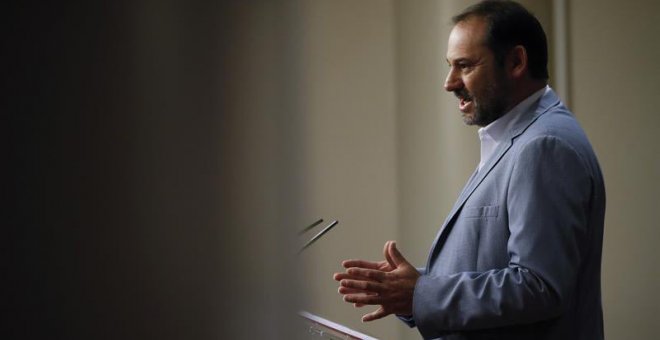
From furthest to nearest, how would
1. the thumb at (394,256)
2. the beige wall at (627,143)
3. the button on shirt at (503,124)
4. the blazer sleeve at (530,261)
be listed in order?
the beige wall at (627,143)
the button on shirt at (503,124)
the thumb at (394,256)
the blazer sleeve at (530,261)

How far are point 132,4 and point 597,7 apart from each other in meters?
2.93

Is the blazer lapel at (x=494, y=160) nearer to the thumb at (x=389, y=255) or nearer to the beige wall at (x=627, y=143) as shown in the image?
the thumb at (x=389, y=255)

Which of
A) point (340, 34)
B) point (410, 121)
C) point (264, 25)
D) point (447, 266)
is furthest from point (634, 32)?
point (264, 25)

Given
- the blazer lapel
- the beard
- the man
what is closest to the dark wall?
the man

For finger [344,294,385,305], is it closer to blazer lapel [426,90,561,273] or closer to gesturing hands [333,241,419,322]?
gesturing hands [333,241,419,322]

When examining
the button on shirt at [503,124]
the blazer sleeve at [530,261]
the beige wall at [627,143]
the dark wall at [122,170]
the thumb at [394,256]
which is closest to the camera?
the dark wall at [122,170]

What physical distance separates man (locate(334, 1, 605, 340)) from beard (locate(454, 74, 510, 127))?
41 mm

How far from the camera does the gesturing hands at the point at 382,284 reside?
3.69 ft

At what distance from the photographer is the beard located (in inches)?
53.0

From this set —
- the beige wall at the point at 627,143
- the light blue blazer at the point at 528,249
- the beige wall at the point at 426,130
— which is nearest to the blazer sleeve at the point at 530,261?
the light blue blazer at the point at 528,249

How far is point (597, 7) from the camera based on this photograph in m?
2.81

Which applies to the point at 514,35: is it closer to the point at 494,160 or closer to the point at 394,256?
the point at 494,160

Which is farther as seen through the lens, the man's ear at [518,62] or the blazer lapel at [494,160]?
the man's ear at [518,62]

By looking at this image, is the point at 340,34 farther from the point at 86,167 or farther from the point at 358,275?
the point at 86,167
